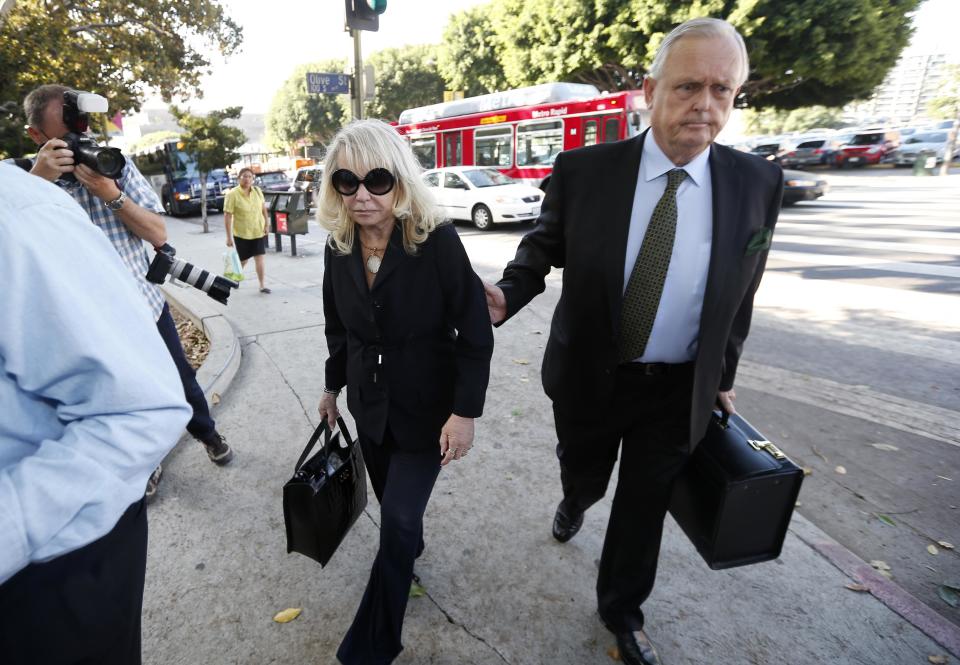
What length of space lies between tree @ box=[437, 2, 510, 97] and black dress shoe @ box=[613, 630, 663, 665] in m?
29.0

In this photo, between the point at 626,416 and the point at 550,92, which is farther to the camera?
the point at 550,92

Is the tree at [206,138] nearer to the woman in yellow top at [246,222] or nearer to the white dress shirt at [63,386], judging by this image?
the woman in yellow top at [246,222]

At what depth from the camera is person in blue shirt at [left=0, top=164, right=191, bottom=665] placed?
2.68 feet

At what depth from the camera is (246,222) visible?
7.55 metres

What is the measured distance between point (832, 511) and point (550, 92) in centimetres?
1385

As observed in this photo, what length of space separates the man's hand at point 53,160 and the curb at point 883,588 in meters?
3.69

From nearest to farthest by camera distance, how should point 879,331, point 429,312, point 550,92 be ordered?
point 429,312, point 879,331, point 550,92

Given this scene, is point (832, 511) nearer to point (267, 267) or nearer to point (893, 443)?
point (893, 443)

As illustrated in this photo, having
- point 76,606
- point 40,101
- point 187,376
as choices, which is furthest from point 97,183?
point 76,606

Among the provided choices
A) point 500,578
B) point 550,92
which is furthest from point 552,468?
point 550,92

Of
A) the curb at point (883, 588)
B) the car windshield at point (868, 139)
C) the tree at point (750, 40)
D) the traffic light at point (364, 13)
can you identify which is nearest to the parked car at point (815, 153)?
the car windshield at point (868, 139)

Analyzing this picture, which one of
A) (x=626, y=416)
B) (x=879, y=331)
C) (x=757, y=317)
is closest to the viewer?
(x=626, y=416)

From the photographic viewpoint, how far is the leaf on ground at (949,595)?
2.32 meters

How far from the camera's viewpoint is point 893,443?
139 inches
